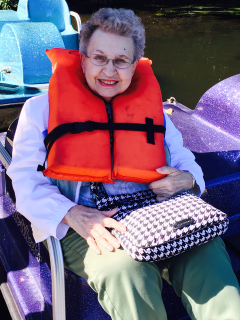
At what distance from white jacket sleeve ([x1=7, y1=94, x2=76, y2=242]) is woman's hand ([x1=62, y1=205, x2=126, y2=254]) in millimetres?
33

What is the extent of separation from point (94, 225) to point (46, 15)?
325cm

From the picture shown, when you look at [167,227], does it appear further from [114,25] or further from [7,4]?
[7,4]

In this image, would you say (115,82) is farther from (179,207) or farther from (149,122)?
(179,207)

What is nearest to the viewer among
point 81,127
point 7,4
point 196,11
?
point 81,127

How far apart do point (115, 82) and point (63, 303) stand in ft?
2.71

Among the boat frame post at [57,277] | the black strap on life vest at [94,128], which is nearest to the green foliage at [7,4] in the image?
the black strap on life vest at [94,128]

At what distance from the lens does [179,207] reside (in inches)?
42.9

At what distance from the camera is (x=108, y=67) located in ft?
4.15

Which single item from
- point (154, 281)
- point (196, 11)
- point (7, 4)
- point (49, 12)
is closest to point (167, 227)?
point (154, 281)

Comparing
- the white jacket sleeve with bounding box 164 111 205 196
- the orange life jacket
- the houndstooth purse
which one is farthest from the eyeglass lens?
the houndstooth purse

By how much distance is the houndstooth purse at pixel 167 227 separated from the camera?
965 mm

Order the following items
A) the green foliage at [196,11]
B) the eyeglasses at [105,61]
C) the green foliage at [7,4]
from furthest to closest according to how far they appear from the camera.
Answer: the green foliage at [196,11]
the green foliage at [7,4]
the eyeglasses at [105,61]

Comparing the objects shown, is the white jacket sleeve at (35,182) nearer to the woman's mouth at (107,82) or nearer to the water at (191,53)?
the woman's mouth at (107,82)

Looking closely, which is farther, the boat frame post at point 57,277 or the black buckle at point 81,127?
the black buckle at point 81,127
